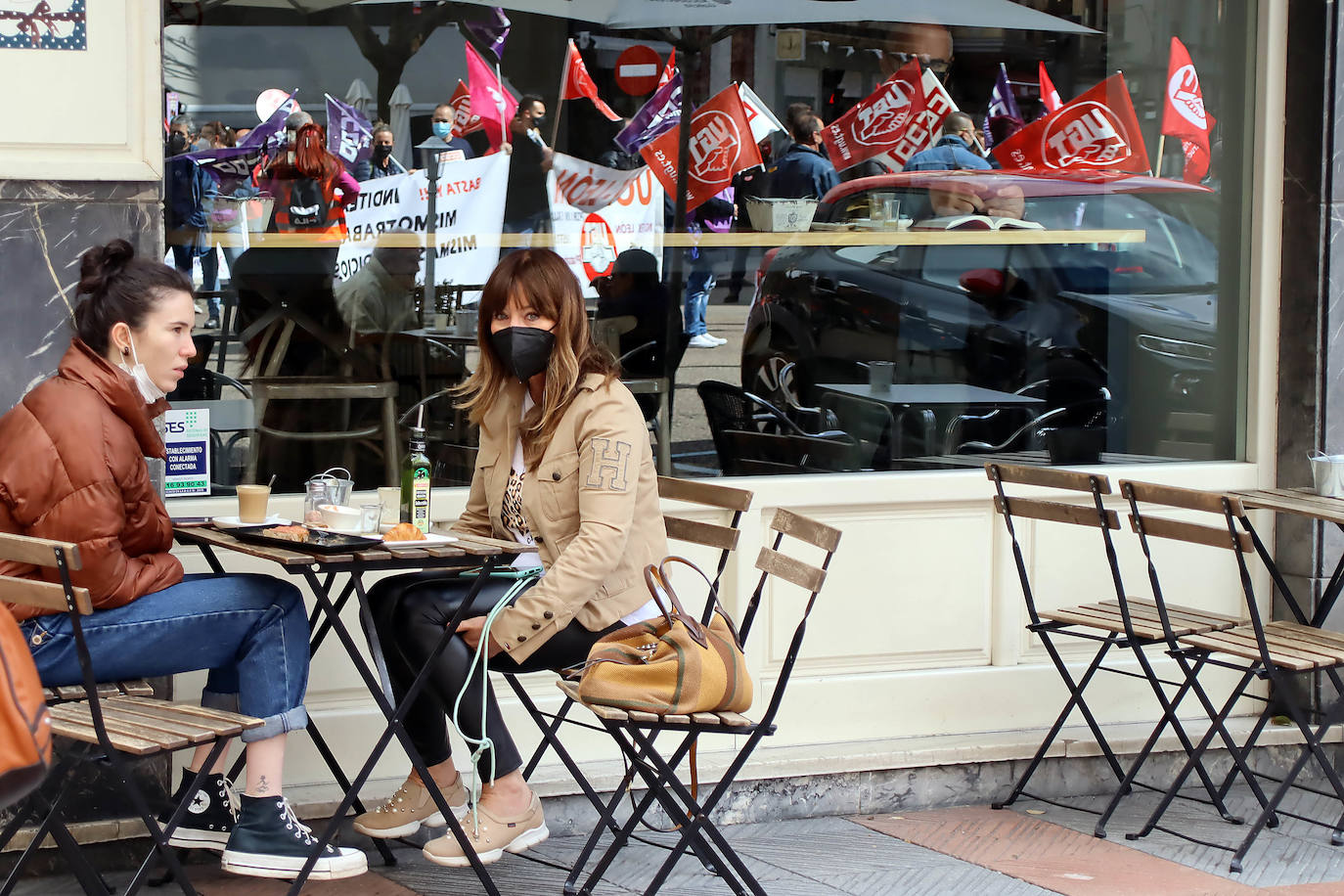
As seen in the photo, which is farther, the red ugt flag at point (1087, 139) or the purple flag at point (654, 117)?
the red ugt flag at point (1087, 139)

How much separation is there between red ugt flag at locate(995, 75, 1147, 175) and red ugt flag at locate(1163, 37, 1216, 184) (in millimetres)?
131

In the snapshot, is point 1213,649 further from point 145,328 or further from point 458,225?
point 145,328

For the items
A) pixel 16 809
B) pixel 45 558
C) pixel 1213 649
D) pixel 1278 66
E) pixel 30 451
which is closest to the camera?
pixel 45 558

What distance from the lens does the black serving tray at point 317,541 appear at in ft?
10.9

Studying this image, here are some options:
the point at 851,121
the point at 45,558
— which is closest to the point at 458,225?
the point at 851,121

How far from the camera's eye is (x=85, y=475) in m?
3.23

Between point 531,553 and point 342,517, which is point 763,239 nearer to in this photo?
point 531,553

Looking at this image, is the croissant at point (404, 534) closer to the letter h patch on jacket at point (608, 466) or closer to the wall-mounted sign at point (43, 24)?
the letter h patch on jacket at point (608, 466)

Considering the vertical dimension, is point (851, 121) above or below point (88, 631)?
above

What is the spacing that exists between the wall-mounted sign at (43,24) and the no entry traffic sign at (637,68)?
5.62ft

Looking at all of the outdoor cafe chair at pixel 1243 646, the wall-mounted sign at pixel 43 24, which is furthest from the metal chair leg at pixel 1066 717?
the wall-mounted sign at pixel 43 24

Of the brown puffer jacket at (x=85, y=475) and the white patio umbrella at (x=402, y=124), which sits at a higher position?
the white patio umbrella at (x=402, y=124)

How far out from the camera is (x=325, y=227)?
468cm

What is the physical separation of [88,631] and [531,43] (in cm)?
242
